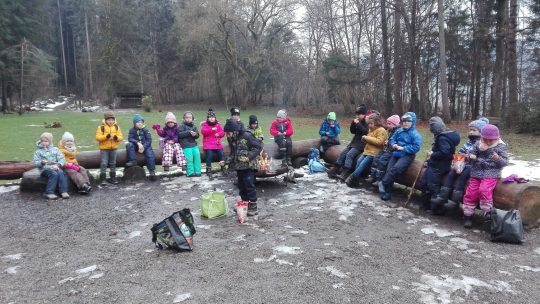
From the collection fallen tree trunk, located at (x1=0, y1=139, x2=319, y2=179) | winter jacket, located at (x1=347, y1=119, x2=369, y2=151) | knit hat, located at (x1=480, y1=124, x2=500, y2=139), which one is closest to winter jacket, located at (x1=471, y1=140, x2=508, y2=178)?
knit hat, located at (x1=480, y1=124, x2=500, y2=139)

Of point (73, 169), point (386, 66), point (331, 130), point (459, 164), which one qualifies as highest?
point (386, 66)

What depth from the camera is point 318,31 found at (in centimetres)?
4012

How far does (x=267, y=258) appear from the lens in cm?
498

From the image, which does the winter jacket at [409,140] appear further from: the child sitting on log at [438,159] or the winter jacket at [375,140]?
the winter jacket at [375,140]

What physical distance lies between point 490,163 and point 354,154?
3.30m

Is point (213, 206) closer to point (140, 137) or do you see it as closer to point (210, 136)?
point (210, 136)

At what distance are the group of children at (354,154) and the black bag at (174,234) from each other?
5.33 ft

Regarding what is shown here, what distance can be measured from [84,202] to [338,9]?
32.1 metres

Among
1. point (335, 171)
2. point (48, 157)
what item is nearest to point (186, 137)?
point (48, 157)

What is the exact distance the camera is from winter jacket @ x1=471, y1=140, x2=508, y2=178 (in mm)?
6005

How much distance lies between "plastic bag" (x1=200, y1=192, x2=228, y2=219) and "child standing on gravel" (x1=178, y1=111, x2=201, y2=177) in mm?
3131

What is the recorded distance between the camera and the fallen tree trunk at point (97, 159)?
8.77 meters

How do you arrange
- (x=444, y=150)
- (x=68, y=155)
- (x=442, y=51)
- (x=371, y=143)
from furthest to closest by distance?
(x=442, y=51) < (x=68, y=155) < (x=371, y=143) < (x=444, y=150)

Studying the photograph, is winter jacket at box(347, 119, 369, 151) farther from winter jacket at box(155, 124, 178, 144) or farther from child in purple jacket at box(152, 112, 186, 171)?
winter jacket at box(155, 124, 178, 144)
